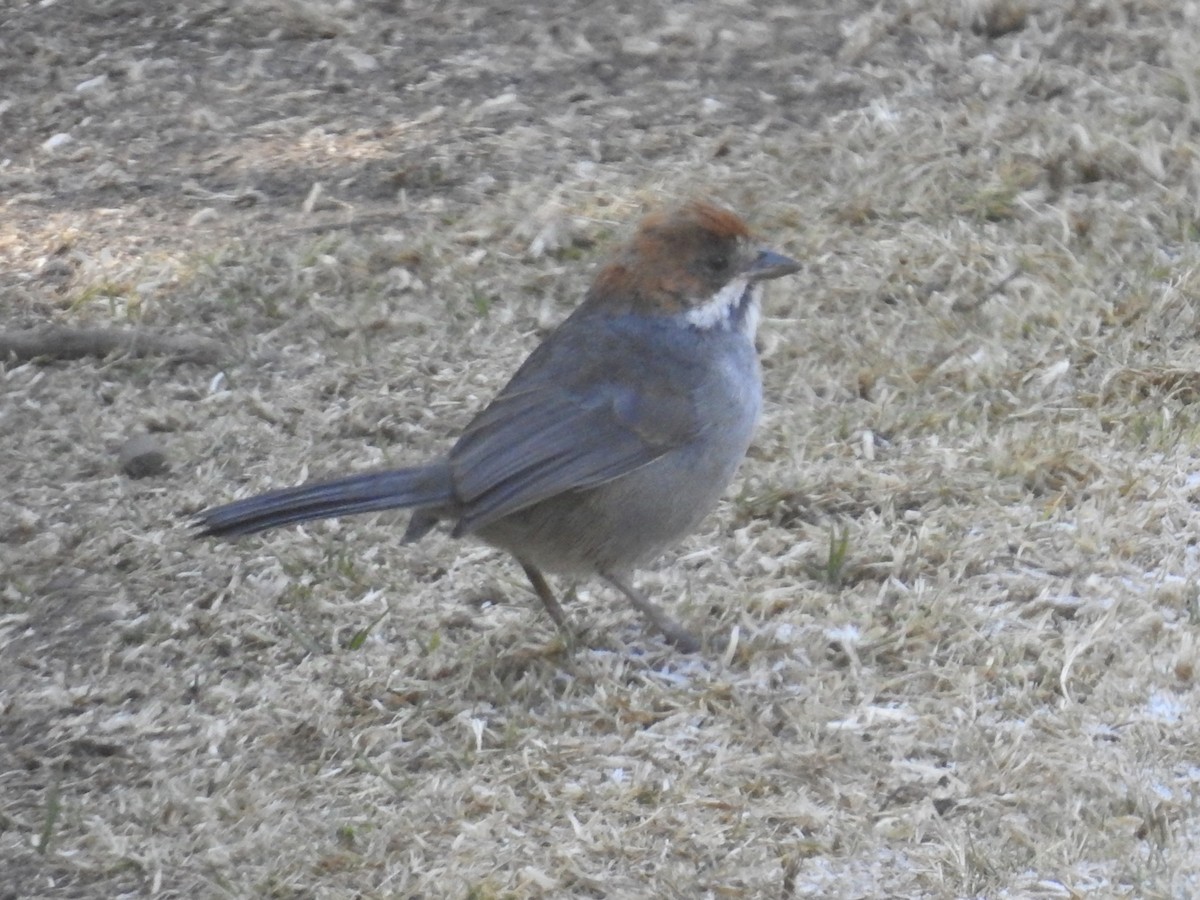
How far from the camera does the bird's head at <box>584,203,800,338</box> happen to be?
4.62m

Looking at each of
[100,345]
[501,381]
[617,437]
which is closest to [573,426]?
[617,437]

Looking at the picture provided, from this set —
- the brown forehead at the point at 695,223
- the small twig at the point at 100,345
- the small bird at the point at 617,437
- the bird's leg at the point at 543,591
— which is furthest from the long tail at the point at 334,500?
the small twig at the point at 100,345

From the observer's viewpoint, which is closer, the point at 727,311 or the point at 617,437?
the point at 617,437

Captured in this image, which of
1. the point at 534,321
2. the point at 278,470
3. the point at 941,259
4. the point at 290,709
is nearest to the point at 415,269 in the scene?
the point at 534,321

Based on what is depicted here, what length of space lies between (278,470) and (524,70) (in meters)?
2.55

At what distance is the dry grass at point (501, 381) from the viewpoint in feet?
12.5

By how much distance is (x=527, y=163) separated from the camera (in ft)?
21.7

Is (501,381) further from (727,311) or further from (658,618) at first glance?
(658,618)

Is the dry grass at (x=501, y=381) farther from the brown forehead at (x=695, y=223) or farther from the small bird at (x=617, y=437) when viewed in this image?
the brown forehead at (x=695, y=223)

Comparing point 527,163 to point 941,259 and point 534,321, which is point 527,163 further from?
point 941,259

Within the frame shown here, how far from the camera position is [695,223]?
4.59 m

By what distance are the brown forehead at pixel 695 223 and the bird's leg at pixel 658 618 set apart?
86 cm

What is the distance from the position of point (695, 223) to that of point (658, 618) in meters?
0.98

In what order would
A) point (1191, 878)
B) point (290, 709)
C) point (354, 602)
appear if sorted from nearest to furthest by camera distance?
point (1191, 878) → point (290, 709) → point (354, 602)
